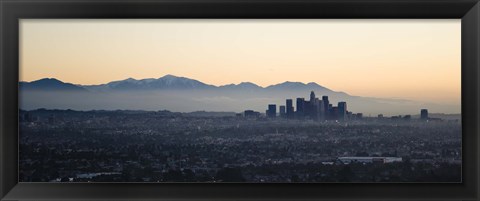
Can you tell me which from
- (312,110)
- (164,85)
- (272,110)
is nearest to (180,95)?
(164,85)

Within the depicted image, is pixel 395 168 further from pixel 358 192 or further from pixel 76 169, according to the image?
pixel 76 169

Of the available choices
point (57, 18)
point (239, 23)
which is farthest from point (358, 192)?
point (57, 18)

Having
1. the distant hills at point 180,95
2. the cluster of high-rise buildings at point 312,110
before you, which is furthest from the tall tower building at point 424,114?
the cluster of high-rise buildings at point 312,110

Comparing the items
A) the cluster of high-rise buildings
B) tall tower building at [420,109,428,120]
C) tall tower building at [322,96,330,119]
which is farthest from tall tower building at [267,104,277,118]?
tall tower building at [420,109,428,120]

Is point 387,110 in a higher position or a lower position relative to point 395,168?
higher

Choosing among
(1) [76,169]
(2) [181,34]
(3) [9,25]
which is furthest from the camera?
(2) [181,34]

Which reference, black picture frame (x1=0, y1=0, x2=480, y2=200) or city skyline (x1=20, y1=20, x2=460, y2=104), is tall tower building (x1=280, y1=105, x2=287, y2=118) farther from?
black picture frame (x1=0, y1=0, x2=480, y2=200)

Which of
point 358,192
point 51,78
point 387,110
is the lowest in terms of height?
point 358,192
